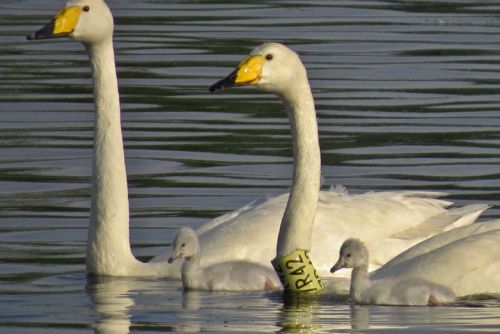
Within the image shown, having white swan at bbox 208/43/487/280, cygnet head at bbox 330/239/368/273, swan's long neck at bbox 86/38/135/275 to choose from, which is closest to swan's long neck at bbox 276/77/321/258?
white swan at bbox 208/43/487/280

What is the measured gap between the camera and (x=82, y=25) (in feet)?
44.8

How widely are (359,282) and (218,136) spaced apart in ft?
21.4

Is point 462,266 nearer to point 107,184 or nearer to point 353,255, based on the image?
point 353,255

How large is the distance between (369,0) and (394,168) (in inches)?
552

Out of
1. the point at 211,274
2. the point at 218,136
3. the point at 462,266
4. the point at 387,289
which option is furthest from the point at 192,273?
the point at 218,136

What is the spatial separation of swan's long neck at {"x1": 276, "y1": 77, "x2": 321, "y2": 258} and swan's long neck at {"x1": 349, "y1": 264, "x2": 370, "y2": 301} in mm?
522

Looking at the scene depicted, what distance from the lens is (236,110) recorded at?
789 inches

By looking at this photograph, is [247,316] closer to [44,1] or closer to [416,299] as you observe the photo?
[416,299]

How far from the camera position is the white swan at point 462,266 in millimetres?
11914

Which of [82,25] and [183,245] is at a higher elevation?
[82,25]

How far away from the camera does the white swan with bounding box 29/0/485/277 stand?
43.2ft

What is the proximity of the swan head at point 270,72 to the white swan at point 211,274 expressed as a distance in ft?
3.27

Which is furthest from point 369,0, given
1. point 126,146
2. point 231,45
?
point 126,146

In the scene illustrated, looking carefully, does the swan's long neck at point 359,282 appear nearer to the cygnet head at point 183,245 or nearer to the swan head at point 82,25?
the cygnet head at point 183,245
